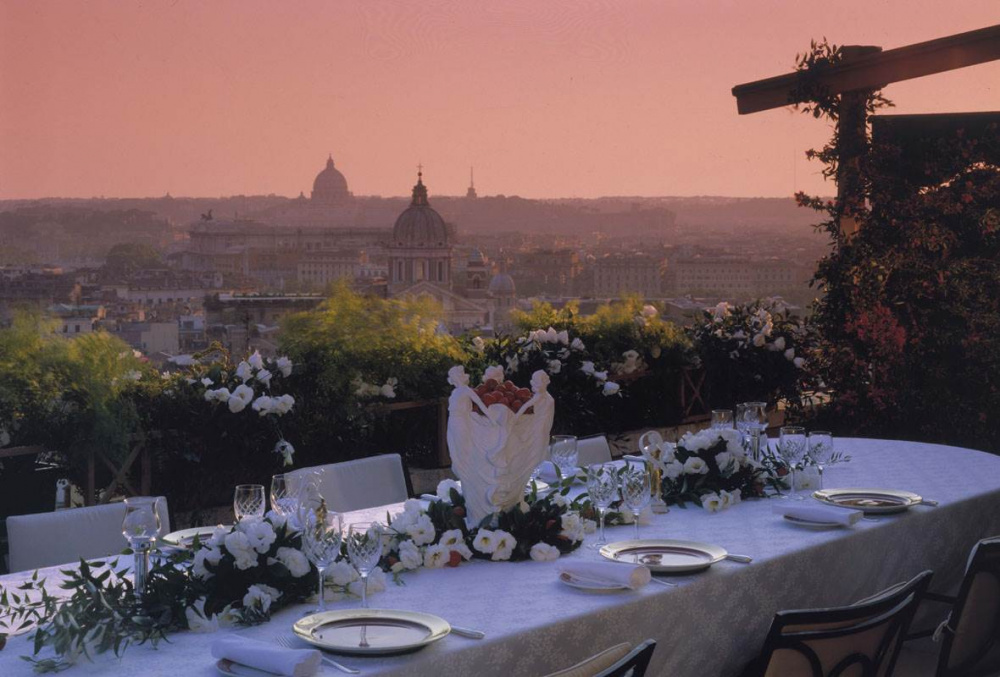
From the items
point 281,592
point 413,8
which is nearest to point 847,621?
point 281,592

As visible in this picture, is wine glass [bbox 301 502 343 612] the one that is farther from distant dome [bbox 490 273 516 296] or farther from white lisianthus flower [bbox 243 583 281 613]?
distant dome [bbox 490 273 516 296]

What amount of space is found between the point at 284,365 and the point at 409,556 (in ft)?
7.42

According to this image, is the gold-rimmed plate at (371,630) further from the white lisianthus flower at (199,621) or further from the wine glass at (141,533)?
the wine glass at (141,533)

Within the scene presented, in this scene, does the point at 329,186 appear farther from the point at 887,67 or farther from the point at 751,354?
the point at 887,67

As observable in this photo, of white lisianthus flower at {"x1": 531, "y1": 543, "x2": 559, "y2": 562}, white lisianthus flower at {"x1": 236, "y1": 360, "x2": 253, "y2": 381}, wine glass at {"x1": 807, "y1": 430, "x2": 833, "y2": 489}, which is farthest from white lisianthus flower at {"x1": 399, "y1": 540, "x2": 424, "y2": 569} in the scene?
white lisianthus flower at {"x1": 236, "y1": 360, "x2": 253, "y2": 381}

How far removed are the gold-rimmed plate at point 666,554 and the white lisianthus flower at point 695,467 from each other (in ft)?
1.96

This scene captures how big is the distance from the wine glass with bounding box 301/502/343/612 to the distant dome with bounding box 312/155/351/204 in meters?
7.43

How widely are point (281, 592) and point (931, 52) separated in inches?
195

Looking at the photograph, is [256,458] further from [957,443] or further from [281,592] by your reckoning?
[957,443]

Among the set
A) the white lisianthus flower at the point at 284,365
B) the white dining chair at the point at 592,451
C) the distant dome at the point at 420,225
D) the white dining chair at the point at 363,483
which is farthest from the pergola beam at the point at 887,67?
the white dining chair at the point at 363,483

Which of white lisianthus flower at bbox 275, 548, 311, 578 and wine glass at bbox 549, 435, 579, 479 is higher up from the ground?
wine glass at bbox 549, 435, 579, 479

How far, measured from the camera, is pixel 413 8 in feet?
28.9

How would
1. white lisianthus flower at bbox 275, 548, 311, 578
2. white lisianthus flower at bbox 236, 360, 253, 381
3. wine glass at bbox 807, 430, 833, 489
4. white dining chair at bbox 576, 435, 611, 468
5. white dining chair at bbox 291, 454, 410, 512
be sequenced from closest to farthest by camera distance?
1. white lisianthus flower at bbox 275, 548, 311, 578
2. wine glass at bbox 807, 430, 833, 489
3. white dining chair at bbox 291, 454, 410, 512
4. white dining chair at bbox 576, 435, 611, 468
5. white lisianthus flower at bbox 236, 360, 253, 381

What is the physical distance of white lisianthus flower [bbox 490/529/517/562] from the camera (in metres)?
2.72
